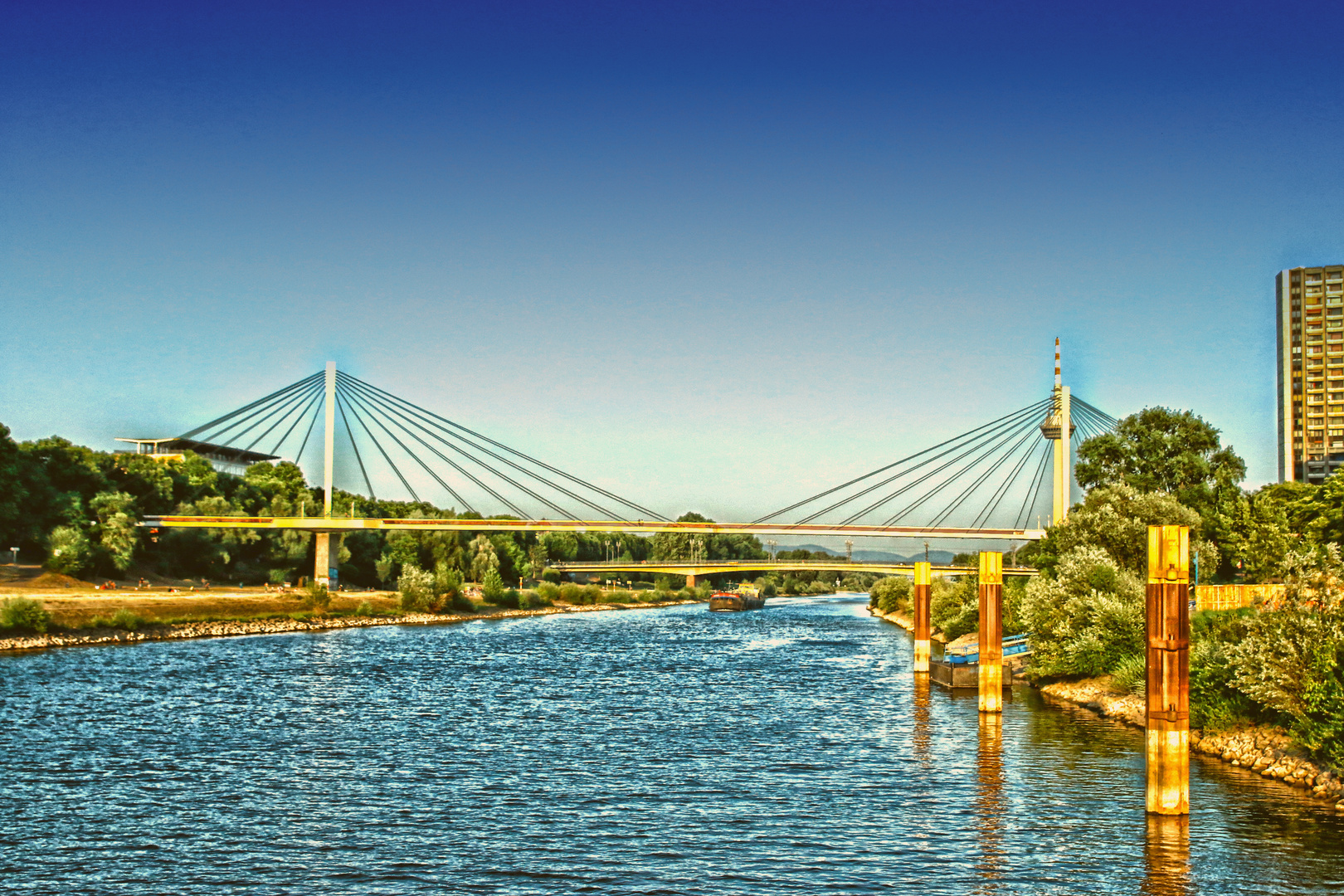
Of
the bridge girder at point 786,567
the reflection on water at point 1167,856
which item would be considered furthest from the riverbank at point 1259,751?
the bridge girder at point 786,567

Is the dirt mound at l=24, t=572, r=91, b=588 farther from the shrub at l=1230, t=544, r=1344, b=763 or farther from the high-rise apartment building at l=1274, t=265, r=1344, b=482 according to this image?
the high-rise apartment building at l=1274, t=265, r=1344, b=482

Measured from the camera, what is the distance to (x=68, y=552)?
84.2 metres

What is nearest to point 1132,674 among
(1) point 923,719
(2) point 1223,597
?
(1) point 923,719

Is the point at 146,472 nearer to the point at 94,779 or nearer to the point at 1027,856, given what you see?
the point at 94,779

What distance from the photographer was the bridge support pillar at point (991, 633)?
38875mm

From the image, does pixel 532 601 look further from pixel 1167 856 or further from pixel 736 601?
pixel 1167 856

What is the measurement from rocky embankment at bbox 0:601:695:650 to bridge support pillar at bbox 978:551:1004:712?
50.8 metres

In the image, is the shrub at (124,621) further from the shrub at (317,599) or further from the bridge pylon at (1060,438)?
the bridge pylon at (1060,438)

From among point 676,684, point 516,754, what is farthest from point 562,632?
point 516,754

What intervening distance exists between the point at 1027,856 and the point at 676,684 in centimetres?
2996

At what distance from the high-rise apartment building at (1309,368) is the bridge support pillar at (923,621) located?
115 metres

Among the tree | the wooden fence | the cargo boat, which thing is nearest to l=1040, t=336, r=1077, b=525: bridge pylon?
the tree

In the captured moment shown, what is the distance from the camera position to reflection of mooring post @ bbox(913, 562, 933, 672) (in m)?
51.4

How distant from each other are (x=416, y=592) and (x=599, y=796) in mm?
78715
